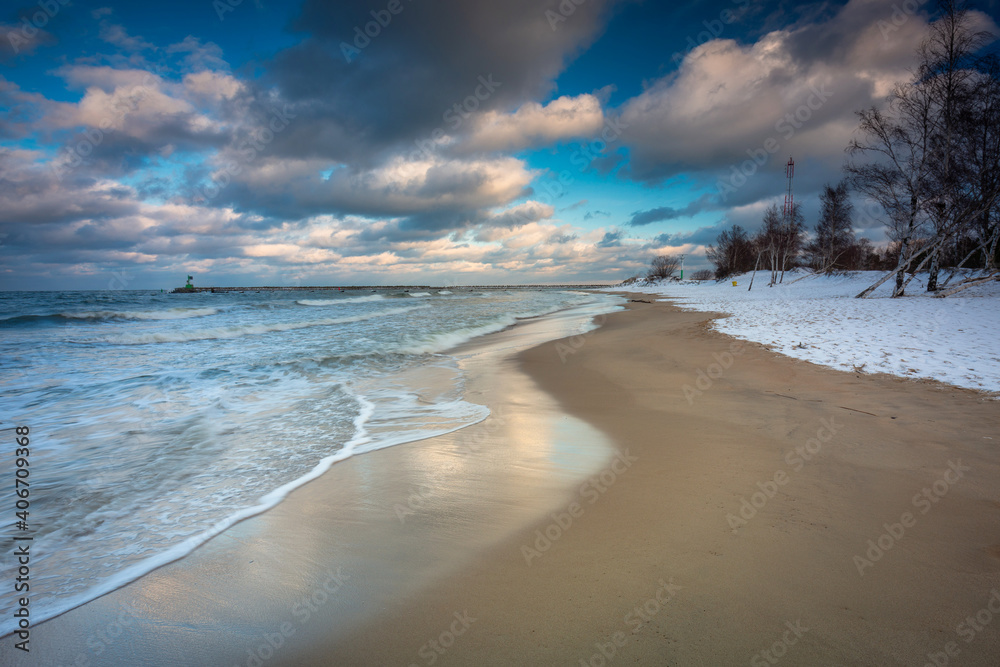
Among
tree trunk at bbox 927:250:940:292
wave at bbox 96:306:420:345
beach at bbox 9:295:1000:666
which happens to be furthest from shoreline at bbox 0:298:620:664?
tree trunk at bbox 927:250:940:292

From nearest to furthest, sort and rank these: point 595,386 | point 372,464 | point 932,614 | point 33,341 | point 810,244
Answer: point 932,614 < point 372,464 < point 595,386 < point 33,341 < point 810,244

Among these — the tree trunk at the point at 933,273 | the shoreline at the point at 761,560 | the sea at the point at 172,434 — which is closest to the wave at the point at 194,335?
the sea at the point at 172,434

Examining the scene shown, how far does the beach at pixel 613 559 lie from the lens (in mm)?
1929

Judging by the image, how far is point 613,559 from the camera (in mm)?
2492

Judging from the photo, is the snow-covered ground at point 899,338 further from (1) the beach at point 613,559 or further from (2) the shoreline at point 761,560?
(1) the beach at point 613,559

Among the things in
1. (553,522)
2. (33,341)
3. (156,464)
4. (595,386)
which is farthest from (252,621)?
(33,341)

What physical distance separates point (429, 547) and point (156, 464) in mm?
3675

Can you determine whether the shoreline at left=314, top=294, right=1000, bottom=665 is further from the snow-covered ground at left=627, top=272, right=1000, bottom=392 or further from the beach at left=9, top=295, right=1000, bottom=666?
the snow-covered ground at left=627, top=272, right=1000, bottom=392

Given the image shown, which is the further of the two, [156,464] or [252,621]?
[156,464]

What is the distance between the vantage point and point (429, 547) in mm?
2758

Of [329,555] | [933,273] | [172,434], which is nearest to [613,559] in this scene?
[329,555]

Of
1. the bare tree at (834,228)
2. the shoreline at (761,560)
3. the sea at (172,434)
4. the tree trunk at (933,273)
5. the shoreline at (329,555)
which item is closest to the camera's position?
the shoreline at (761,560)

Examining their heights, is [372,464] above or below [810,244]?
below

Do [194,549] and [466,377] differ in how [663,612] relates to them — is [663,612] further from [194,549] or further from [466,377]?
[466,377]
